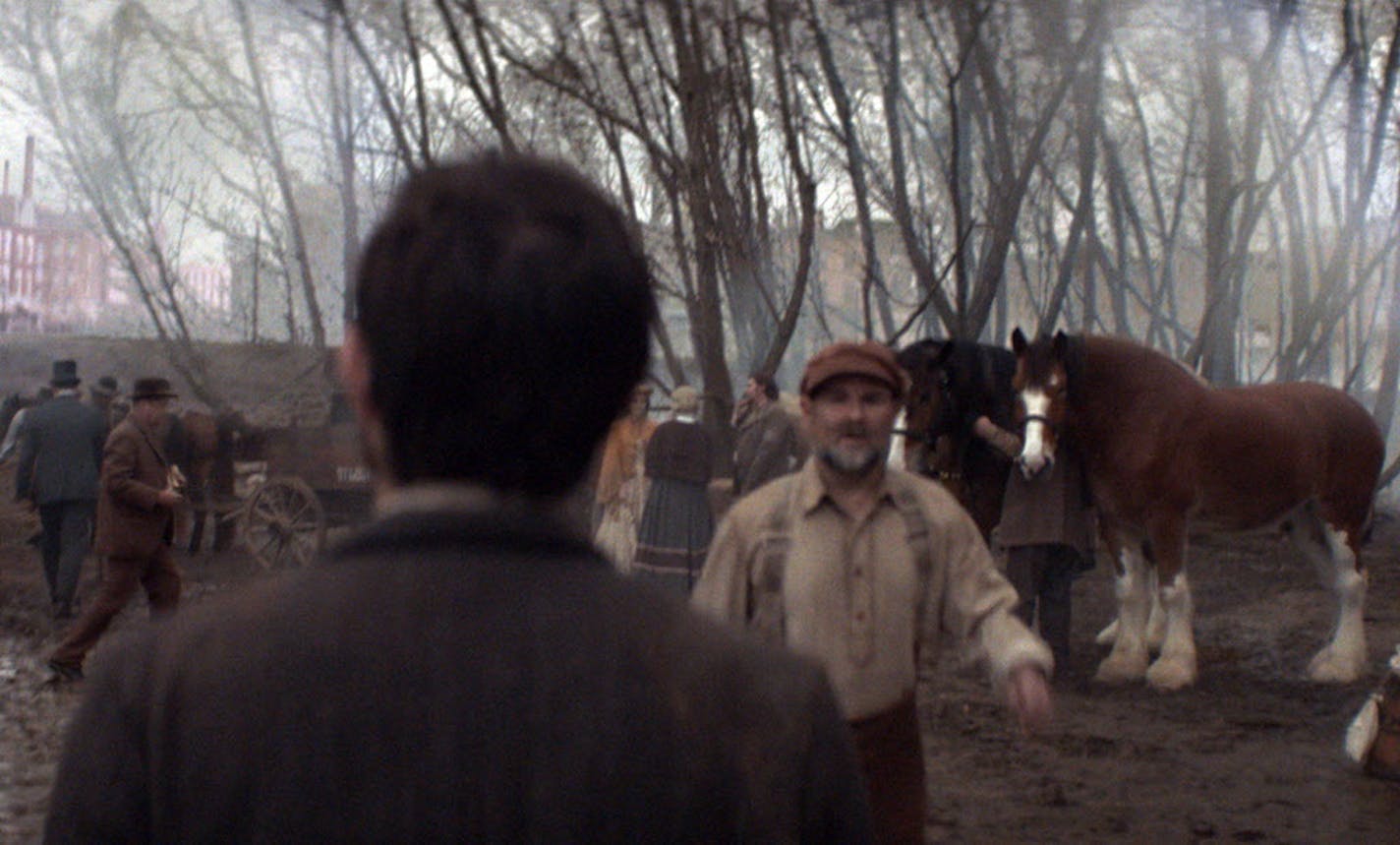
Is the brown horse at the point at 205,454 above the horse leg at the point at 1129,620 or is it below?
above

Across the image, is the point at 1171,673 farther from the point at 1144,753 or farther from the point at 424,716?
the point at 424,716

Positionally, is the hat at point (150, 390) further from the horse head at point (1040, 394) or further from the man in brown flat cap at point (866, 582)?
the man in brown flat cap at point (866, 582)

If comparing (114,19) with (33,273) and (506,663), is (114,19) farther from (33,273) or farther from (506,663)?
(33,273)

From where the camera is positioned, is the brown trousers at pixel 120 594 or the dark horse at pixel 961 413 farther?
the dark horse at pixel 961 413

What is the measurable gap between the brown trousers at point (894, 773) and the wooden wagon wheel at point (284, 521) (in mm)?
13118

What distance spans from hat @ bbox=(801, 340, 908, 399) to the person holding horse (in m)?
5.69

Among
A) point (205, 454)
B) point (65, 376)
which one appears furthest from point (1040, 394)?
point (205, 454)

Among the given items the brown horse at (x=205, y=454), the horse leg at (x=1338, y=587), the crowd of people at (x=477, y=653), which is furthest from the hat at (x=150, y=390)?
the crowd of people at (x=477, y=653)

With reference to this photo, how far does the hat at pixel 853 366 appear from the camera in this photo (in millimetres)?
4512

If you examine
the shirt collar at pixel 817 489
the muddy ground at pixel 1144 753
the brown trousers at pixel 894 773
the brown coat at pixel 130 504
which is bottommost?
the muddy ground at pixel 1144 753

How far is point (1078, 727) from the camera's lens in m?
9.27

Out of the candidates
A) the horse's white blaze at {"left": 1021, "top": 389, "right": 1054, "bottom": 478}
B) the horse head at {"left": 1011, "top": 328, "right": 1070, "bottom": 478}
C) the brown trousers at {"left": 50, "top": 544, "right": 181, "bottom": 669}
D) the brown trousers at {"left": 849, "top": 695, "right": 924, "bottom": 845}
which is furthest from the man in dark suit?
the brown trousers at {"left": 849, "top": 695, "right": 924, "bottom": 845}

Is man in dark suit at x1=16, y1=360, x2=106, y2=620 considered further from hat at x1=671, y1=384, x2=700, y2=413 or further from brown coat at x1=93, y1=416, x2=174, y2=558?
hat at x1=671, y1=384, x2=700, y2=413

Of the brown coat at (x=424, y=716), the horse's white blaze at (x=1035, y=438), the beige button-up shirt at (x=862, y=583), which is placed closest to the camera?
the brown coat at (x=424, y=716)
